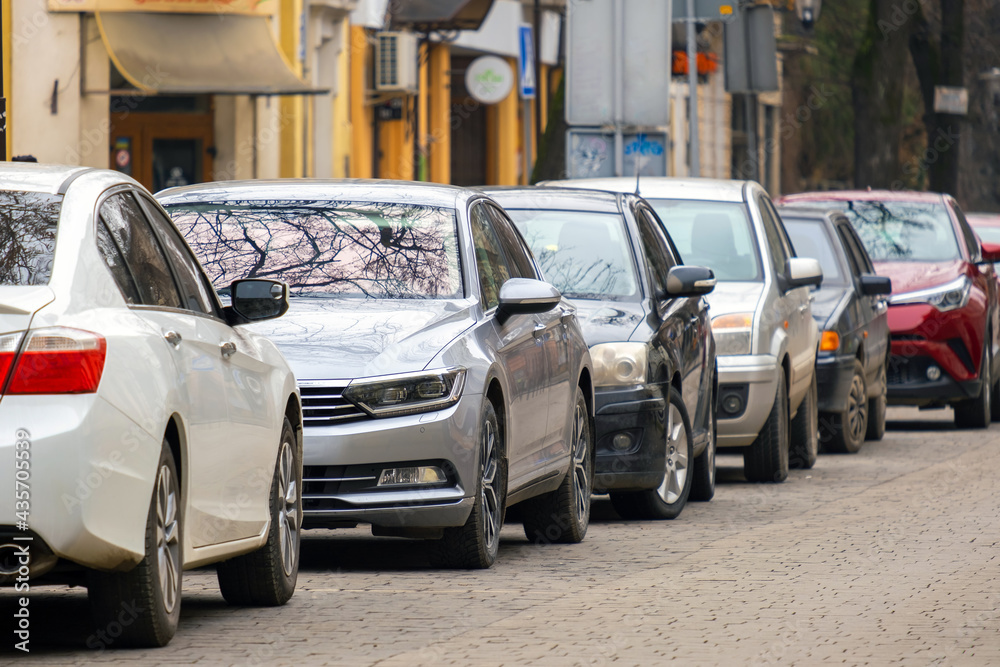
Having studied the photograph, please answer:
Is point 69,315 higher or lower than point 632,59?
lower

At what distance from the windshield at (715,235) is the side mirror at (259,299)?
6658 millimetres

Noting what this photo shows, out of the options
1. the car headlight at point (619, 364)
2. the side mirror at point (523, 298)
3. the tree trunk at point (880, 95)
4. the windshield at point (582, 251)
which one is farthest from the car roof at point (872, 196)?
the tree trunk at point (880, 95)

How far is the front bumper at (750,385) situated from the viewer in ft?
43.0

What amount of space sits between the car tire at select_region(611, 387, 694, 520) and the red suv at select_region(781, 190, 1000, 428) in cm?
618

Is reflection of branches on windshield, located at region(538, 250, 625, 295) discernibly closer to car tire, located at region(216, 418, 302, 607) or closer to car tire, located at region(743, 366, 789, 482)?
car tire, located at region(743, 366, 789, 482)

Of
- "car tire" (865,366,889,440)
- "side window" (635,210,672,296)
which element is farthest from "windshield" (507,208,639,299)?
"car tire" (865,366,889,440)

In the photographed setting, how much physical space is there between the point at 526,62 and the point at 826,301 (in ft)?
64.9

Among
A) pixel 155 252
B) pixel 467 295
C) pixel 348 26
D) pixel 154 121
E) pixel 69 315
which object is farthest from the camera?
pixel 348 26

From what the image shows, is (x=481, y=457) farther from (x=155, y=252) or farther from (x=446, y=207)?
(x=155, y=252)

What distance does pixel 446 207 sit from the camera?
31.5 ft

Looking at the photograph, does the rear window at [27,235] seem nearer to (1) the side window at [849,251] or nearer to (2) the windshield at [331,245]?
(2) the windshield at [331,245]

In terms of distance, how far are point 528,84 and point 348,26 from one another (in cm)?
290

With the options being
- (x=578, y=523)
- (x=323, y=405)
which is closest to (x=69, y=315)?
(x=323, y=405)

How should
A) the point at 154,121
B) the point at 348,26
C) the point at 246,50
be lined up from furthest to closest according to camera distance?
the point at 348,26 → the point at 154,121 → the point at 246,50
